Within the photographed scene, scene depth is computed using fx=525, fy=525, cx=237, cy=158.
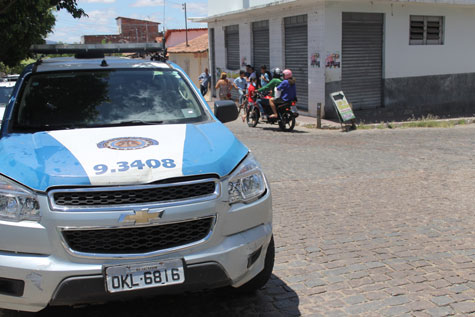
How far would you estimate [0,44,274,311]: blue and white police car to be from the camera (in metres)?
3.01

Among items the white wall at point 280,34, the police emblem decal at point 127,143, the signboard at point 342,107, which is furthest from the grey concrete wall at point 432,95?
the police emblem decal at point 127,143

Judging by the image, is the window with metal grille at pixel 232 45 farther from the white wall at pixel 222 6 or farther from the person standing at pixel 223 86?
the person standing at pixel 223 86

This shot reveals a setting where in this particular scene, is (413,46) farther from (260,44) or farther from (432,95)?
(260,44)

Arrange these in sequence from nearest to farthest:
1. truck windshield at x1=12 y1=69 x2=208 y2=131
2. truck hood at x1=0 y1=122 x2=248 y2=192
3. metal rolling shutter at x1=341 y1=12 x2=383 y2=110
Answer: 1. truck hood at x1=0 y1=122 x2=248 y2=192
2. truck windshield at x1=12 y1=69 x2=208 y2=131
3. metal rolling shutter at x1=341 y1=12 x2=383 y2=110

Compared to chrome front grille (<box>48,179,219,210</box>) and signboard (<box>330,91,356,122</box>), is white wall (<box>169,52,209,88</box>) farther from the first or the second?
chrome front grille (<box>48,179,219,210</box>)

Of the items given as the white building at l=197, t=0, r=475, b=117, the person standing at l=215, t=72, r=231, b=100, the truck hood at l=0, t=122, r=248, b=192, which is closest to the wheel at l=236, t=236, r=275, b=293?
the truck hood at l=0, t=122, r=248, b=192

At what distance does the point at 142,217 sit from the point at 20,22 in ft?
27.1

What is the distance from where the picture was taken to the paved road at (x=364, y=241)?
12.9 feet

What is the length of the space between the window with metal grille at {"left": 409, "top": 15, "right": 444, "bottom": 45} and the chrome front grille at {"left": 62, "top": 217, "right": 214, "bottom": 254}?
678 inches

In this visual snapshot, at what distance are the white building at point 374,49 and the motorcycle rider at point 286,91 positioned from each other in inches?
71.6

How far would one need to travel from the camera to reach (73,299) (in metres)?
3.02

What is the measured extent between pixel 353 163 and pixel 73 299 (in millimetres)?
7245

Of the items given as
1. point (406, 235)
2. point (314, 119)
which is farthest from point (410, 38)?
point (406, 235)

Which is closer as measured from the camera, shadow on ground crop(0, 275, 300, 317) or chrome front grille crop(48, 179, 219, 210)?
chrome front grille crop(48, 179, 219, 210)
